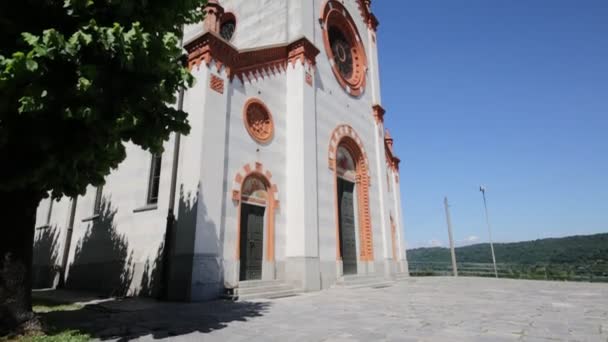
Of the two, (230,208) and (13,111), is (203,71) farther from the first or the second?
(13,111)

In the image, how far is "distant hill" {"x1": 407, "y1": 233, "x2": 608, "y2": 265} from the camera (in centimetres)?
5770

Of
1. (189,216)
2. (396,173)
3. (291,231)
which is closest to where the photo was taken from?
(189,216)

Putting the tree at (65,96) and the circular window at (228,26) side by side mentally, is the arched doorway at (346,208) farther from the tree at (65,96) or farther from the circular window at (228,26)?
the tree at (65,96)

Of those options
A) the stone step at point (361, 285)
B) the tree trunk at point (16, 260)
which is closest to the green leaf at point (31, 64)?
the tree trunk at point (16, 260)

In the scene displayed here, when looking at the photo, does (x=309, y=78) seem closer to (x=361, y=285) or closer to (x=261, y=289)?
(x=261, y=289)

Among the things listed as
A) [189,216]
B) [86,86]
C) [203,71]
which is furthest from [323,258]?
[86,86]

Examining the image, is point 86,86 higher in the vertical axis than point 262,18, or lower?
lower

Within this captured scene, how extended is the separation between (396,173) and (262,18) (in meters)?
13.8

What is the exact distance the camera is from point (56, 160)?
4434 millimetres

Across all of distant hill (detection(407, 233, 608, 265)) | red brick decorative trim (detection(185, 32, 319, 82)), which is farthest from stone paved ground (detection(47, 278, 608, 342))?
distant hill (detection(407, 233, 608, 265))

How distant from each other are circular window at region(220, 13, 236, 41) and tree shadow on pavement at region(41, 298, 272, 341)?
12521 millimetres

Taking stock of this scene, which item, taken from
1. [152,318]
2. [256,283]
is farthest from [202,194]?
[152,318]

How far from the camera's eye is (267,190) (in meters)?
11.2

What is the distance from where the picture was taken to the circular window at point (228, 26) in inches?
611
